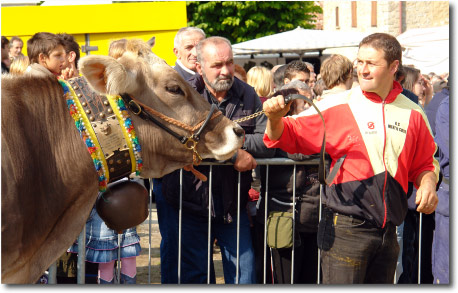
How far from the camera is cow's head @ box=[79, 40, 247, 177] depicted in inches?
148

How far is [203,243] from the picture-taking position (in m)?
5.00

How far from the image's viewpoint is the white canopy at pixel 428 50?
2005 cm

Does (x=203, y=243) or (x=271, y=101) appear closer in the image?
(x=271, y=101)

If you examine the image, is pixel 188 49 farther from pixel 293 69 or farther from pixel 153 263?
pixel 153 263

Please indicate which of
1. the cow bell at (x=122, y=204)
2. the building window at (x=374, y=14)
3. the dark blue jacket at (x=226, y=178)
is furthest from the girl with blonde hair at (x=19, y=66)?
the building window at (x=374, y=14)

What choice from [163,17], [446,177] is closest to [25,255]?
[446,177]

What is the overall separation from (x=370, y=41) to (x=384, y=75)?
0.25 metres

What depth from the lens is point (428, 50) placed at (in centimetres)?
2031

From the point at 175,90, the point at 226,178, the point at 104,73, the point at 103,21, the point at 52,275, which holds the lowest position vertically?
the point at 52,275

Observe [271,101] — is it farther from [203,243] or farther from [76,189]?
[203,243]

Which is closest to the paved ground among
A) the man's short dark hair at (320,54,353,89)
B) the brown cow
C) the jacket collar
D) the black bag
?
the black bag

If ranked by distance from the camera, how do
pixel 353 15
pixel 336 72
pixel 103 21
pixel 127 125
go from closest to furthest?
pixel 127 125, pixel 336 72, pixel 103 21, pixel 353 15

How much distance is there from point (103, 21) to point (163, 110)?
312 inches

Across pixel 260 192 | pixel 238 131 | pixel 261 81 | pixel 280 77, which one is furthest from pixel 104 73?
pixel 280 77
